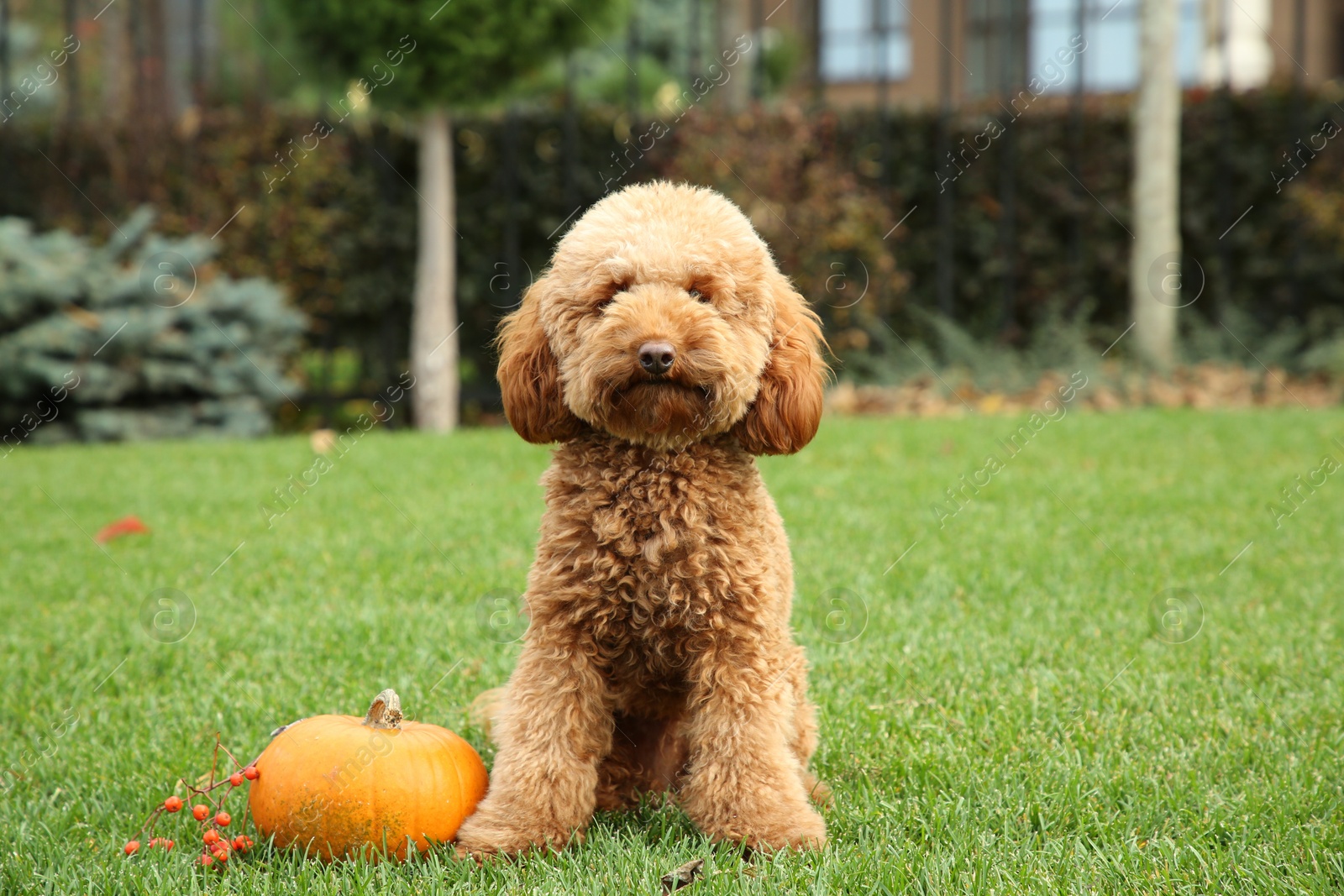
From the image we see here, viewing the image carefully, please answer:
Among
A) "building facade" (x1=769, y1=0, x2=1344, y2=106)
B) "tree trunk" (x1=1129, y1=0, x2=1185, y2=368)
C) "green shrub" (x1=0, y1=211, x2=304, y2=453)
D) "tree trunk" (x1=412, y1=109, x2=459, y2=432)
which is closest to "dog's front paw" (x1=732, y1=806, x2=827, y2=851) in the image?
"tree trunk" (x1=412, y1=109, x2=459, y2=432)

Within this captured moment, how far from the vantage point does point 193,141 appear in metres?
9.02

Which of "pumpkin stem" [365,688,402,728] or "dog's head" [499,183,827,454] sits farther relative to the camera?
"pumpkin stem" [365,688,402,728]

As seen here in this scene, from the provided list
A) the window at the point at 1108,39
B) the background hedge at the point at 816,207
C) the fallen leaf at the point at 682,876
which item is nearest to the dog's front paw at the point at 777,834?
the fallen leaf at the point at 682,876

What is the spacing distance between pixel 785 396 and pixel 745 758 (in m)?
0.78

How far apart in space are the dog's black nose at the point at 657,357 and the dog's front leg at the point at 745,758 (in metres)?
0.63

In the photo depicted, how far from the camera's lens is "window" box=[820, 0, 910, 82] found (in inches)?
778

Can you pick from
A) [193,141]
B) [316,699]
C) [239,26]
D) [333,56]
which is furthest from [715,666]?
[239,26]

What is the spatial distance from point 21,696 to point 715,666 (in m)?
2.33

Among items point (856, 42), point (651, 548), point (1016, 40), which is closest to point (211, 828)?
point (651, 548)

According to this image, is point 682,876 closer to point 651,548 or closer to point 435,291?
point 651,548

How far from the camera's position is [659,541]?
243 centimetres

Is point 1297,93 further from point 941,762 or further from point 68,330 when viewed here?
point 68,330

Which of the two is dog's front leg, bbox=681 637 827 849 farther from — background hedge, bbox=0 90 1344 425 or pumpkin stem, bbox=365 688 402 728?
background hedge, bbox=0 90 1344 425

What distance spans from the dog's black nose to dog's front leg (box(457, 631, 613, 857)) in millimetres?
646
